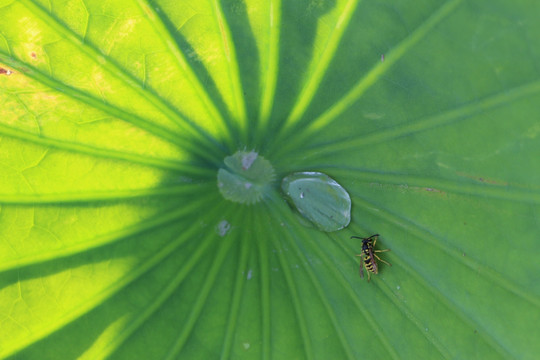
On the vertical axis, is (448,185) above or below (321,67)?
below

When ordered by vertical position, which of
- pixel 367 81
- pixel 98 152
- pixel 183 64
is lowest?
pixel 98 152

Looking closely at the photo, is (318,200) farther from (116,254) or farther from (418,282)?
(116,254)

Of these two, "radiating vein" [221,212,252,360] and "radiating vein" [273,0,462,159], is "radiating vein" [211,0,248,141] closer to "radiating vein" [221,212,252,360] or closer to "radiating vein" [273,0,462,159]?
"radiating vein" [273,0,462,159]

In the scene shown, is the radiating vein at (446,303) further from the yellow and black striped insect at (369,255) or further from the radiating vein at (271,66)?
the radiating vein at (271,66)

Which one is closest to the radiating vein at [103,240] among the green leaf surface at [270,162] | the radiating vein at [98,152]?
the green leaf surface at [270,162]

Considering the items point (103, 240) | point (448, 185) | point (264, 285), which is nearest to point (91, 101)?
point (103, 240)

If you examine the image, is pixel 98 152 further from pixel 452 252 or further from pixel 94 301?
pixel 452 252
